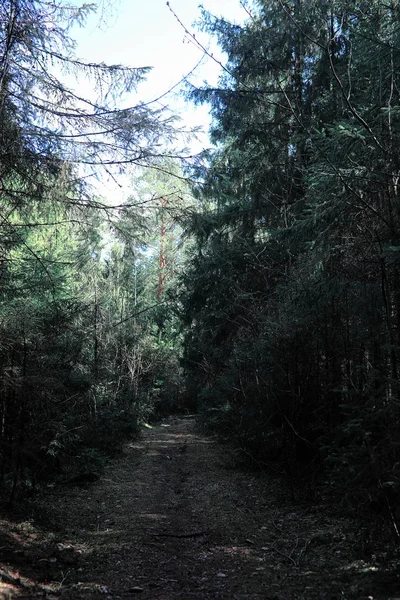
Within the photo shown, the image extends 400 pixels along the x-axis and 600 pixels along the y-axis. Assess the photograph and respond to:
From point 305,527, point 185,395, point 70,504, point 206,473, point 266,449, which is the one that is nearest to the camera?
point 305,527

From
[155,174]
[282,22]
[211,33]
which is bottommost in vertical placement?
[155,174]

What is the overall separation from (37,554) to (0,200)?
5.06 m

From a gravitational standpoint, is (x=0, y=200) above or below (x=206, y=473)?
above

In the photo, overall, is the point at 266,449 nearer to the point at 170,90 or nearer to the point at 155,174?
the point at 155,174

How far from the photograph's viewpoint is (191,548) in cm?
516

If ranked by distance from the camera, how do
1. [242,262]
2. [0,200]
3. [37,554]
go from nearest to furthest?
[37,554], [0,200], [242,262]

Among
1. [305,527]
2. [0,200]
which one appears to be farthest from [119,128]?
[305,527]

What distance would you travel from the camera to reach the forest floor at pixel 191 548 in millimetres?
3832

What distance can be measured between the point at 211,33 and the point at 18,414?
37.2ft

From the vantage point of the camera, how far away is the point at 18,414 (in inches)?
266

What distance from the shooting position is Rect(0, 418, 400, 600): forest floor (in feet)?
12.6

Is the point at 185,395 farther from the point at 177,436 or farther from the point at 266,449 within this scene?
the point at 266,449

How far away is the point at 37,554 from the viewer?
4.70 metres

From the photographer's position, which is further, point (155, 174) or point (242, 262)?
point (242, 262)
